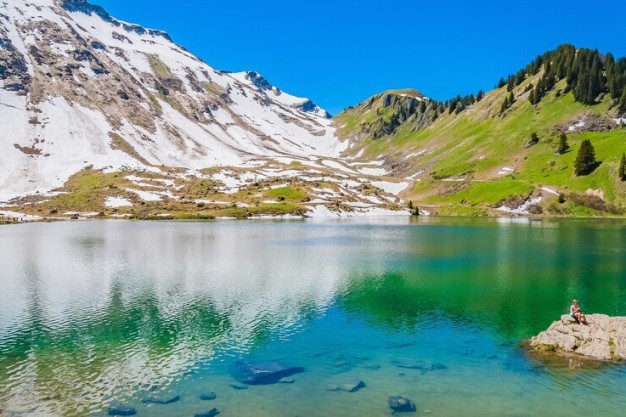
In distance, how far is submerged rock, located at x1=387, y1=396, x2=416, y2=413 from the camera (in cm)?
2388

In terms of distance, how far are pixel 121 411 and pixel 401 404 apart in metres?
14.4

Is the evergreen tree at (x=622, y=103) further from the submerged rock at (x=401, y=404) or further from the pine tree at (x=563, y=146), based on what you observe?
the submerged rock at (x=401, y=404)

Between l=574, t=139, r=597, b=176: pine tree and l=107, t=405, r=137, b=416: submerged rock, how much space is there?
172 metres

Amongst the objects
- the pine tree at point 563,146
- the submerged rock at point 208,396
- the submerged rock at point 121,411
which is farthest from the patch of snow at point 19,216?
the pine tree at point 563,146

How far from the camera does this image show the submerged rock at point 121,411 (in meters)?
23.5

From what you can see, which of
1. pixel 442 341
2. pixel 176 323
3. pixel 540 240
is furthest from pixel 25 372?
pixel 540 240

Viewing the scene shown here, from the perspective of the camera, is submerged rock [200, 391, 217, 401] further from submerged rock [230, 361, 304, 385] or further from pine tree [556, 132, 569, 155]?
Answer: pine tree [556, 132, 569, 155]

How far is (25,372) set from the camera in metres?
29.0

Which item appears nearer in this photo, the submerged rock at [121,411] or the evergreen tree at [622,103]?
the submerged rock at [121,411]

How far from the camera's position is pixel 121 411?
23797 mm

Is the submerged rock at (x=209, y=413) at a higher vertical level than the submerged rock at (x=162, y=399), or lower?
lower

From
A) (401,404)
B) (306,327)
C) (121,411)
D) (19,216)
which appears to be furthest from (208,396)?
(19,216)

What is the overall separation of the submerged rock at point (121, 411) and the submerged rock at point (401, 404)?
43.5ft

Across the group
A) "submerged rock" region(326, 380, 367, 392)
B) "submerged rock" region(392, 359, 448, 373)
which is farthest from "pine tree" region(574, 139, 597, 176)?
"submerged rock" region(326, 380, 367, 392)
